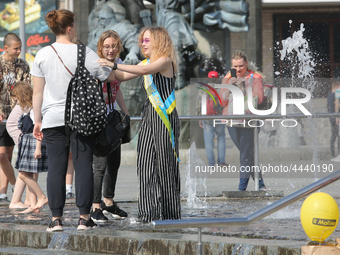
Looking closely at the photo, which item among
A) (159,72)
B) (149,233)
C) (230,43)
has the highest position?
(230,43)

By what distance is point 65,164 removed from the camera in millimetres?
6914

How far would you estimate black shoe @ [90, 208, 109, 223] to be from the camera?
24.4 feet

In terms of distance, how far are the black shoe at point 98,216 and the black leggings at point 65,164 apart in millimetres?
523

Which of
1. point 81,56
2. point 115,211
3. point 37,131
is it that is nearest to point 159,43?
point 81,56

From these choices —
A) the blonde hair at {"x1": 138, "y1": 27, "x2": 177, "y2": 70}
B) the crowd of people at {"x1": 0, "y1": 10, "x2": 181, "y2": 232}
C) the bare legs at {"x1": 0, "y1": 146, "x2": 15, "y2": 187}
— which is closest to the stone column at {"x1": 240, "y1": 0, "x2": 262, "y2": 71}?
the bare legs at {"x1": 0, "y1": 146, "x2": 15, "y2": 187}

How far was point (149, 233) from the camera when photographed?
6.59m

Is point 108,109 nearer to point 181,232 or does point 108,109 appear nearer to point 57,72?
point 57,72

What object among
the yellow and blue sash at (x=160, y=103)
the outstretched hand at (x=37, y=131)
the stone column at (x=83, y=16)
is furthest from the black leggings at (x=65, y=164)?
the stone column at (x=83, y=16)

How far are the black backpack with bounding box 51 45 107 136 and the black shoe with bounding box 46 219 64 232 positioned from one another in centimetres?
80

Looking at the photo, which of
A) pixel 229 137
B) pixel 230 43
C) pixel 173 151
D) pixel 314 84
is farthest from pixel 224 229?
pixel 230 43

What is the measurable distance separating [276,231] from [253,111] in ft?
11.3

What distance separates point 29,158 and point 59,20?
2.15 meters

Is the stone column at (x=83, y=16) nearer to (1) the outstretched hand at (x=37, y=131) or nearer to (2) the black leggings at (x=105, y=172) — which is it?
(2) the black leggings at (x=105, y=172)

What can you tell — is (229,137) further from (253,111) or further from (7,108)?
(7,108)
